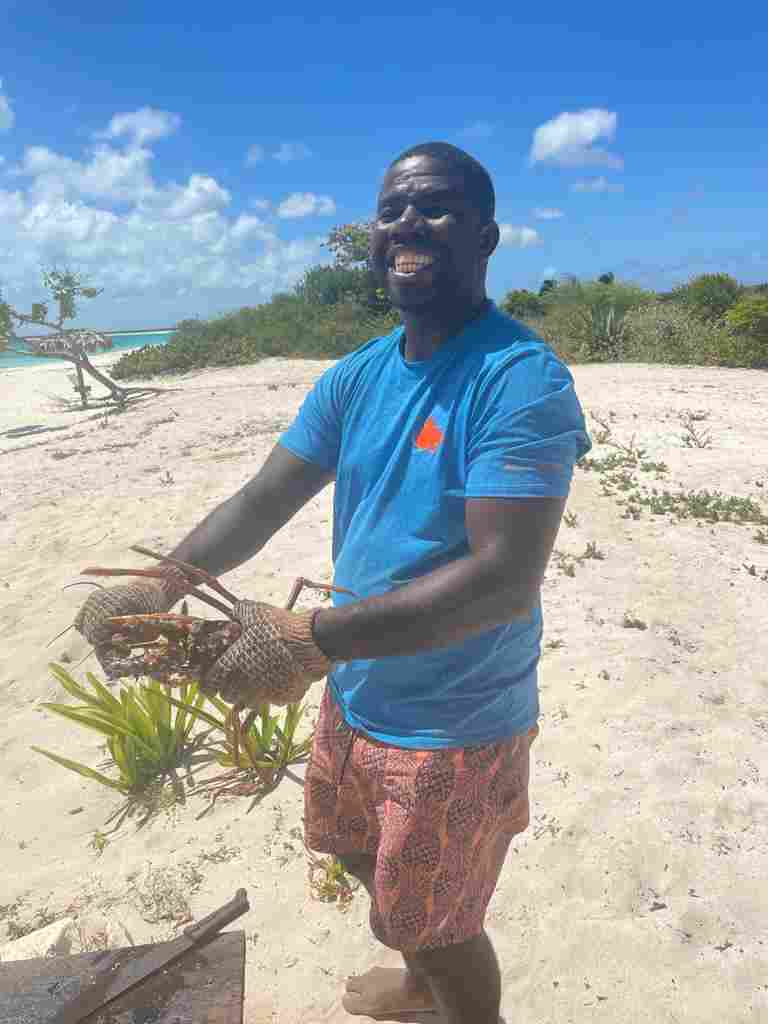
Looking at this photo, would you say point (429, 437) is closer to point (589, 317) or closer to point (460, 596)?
point (460, 596)

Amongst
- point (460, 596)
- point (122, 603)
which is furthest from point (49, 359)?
point (460, 596)

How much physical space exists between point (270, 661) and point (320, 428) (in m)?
0.65

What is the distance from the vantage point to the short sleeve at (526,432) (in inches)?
52.3

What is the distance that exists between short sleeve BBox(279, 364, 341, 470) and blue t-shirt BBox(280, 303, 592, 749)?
0.03 meters

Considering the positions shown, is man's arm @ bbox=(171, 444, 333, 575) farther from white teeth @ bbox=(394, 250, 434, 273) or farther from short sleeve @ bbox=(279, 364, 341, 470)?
white teeth @ bbox=(394, 250, 434, 273)

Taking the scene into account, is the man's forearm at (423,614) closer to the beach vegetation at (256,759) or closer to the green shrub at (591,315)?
the beach vegetation at (256,759)

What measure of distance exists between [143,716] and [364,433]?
2.18 m

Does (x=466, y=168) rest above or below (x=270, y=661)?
above

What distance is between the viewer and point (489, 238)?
1.63 metres

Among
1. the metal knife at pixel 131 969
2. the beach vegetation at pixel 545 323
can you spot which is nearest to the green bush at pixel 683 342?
the beach vegetation at pixel 545 323

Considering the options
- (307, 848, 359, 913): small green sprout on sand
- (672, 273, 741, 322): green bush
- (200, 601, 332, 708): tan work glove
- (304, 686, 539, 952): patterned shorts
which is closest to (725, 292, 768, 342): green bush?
(672, 273, 741, 322): green bush

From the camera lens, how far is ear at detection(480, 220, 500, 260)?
162cm

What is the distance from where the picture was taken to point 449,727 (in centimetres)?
154

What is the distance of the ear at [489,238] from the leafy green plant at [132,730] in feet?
7.32
